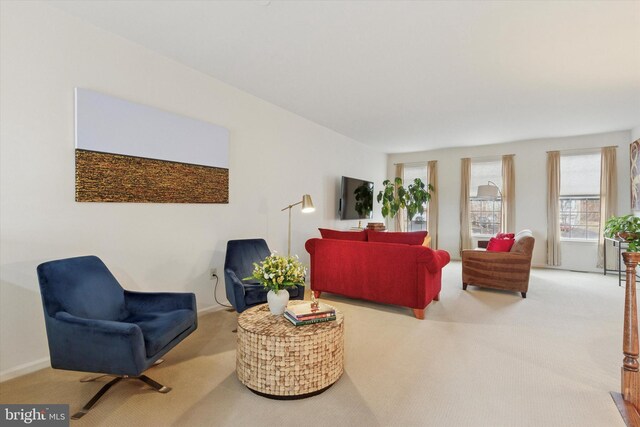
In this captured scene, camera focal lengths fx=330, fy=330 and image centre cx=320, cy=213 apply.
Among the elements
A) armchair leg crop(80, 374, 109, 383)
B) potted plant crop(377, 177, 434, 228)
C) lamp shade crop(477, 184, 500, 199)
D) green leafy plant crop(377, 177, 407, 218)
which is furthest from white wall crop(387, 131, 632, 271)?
armchair leg crop(80, 374, 109, 383)

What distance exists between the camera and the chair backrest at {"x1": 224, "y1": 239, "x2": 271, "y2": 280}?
12.2ft

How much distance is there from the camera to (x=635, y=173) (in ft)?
19.0

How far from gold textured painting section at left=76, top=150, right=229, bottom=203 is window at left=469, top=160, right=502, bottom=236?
239 inches

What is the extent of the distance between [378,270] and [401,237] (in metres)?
0.48

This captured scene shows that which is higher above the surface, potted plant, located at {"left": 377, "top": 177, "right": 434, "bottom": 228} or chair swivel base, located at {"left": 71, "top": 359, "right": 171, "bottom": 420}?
potted plant, located at {"left": 377, "top": 177, "right": 434, "bottom": 228}

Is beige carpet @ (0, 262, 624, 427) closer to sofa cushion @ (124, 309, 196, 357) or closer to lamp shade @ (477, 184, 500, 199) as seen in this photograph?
sofa cushion @ (124, 309, 196, 357)

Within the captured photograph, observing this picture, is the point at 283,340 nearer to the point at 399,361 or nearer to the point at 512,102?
the point at 399,361

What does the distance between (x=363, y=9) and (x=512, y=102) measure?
10.5 feet

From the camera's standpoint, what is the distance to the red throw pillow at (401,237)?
150 inches

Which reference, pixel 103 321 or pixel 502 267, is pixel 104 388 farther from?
pixel 502 267

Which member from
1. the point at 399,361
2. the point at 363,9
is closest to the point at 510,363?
the point at 399,361

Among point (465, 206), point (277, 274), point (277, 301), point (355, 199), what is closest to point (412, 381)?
point (277, 301)

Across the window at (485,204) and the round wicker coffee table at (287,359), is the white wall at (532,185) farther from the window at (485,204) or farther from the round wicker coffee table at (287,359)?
the round wicker coffee table at (287,359)

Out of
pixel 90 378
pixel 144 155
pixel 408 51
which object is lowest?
pixel 90 378
